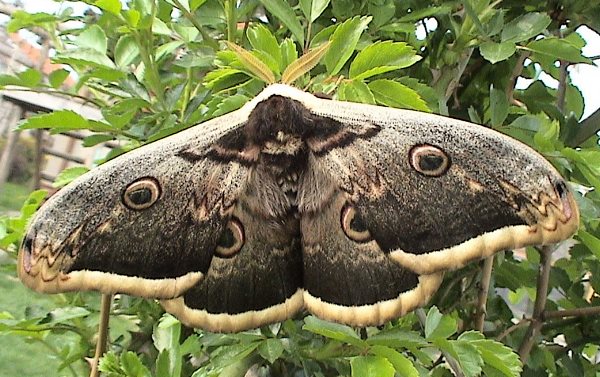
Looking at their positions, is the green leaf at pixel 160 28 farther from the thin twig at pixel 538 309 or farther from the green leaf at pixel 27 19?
the thin twig at pixel 538 309

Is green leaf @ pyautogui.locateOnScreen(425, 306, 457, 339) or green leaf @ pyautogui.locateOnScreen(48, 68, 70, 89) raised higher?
green leaf @ pyautogui.locateOnScreen(48, 68, 70, 89)

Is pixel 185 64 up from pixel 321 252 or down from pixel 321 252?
up

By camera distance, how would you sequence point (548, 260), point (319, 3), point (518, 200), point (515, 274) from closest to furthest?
point (518, 200)
point (319, 3)
point (548, 260)
point (515, 274)

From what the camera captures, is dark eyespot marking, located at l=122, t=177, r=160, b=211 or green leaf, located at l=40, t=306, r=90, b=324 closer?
dark eyespot marking, located at l=122, t=177, r=160, b=211

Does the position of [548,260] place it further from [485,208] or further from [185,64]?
[185,64]

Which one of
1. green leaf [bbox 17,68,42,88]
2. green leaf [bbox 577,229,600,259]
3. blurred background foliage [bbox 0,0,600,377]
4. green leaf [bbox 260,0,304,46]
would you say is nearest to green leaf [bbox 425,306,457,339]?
blurred background foliage [bbox 0,0,600,377]

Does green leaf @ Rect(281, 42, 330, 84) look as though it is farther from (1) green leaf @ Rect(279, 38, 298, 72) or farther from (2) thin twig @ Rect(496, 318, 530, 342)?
(2) thin twig @ Rect(496, 318, 530, 342)

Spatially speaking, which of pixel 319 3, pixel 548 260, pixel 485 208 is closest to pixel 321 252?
pixel 485 208

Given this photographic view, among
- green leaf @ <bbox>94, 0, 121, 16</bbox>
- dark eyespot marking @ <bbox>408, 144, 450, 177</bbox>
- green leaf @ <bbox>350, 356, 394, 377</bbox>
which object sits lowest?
green leaf @ <bbox>350, 356, 394, 377</bbox>

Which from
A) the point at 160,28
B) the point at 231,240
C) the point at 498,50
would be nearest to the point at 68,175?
the point at 160,28
